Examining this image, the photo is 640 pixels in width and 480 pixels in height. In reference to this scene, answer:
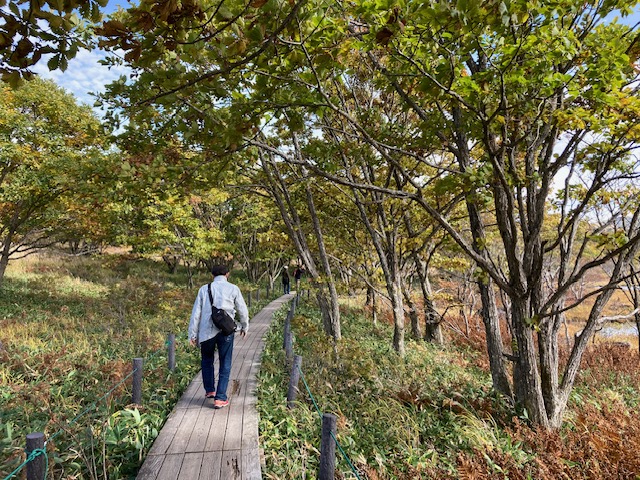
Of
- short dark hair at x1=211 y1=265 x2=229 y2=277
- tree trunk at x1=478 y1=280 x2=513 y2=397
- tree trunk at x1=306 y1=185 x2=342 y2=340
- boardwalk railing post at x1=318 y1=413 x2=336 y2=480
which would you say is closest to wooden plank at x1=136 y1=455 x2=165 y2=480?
boardwalk railing post at x1=318 y1=413 x2=336 y2=480

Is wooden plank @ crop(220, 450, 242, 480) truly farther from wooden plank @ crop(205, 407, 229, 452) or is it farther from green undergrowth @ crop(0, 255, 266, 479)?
green undergrowth @ crop(0, 255, 266, 479)

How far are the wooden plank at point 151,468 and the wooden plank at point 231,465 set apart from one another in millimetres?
634

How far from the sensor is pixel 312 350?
8.94m

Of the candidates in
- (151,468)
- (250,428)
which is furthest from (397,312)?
(151,468)

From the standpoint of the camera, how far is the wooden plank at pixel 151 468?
348 cm

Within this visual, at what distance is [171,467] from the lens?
12.0ft

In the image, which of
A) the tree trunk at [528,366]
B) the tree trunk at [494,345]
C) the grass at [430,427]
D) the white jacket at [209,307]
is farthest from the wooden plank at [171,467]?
the tree trunk at [494,345]

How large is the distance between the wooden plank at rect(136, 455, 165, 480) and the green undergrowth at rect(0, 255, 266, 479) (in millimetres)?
225

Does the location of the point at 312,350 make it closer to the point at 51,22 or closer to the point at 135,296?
the point at 51,22

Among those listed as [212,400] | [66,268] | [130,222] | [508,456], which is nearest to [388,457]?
[508,456]

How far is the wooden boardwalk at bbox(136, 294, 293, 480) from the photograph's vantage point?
3.58 meters

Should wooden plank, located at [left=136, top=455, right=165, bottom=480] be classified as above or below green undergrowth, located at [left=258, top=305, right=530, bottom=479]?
above

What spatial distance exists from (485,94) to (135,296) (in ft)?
50.3

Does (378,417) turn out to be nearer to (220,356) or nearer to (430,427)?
(430,427)
